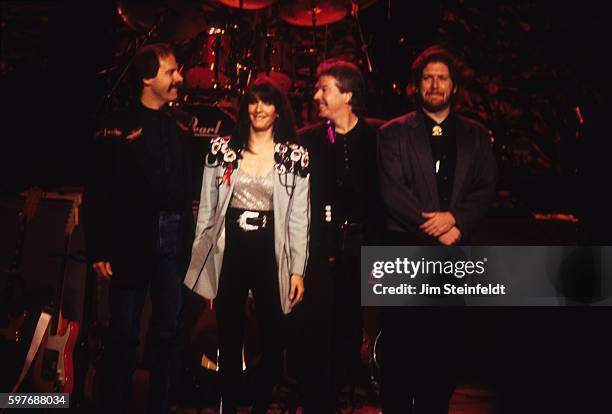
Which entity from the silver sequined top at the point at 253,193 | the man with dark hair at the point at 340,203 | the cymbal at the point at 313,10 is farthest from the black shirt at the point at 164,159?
the cymbal at the point at 313,10

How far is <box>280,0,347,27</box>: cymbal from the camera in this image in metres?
4.80

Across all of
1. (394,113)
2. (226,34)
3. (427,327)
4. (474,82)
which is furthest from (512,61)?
(427,327)

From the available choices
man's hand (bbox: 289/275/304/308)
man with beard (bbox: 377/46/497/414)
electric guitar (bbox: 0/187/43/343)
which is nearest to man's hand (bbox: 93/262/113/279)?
man's hand (bbox: 289/275/304/308)

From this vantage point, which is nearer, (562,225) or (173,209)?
(173,209)

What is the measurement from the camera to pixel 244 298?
3.79 metres

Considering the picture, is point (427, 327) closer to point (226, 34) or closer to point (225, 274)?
point (225, 274)

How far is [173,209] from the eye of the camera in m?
3.94

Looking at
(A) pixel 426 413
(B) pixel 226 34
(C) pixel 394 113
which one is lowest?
(A) pixel 426 413

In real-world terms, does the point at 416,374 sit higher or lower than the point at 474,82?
lower

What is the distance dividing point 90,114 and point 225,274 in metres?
2.52

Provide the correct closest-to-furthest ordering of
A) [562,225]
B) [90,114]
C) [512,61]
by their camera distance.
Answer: [562,225]
[90,114]
[512,61]

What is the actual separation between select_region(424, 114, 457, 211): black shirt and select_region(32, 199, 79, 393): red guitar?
83.8 inches

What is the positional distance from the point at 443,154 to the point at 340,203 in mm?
594

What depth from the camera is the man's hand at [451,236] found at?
13.0 ft
